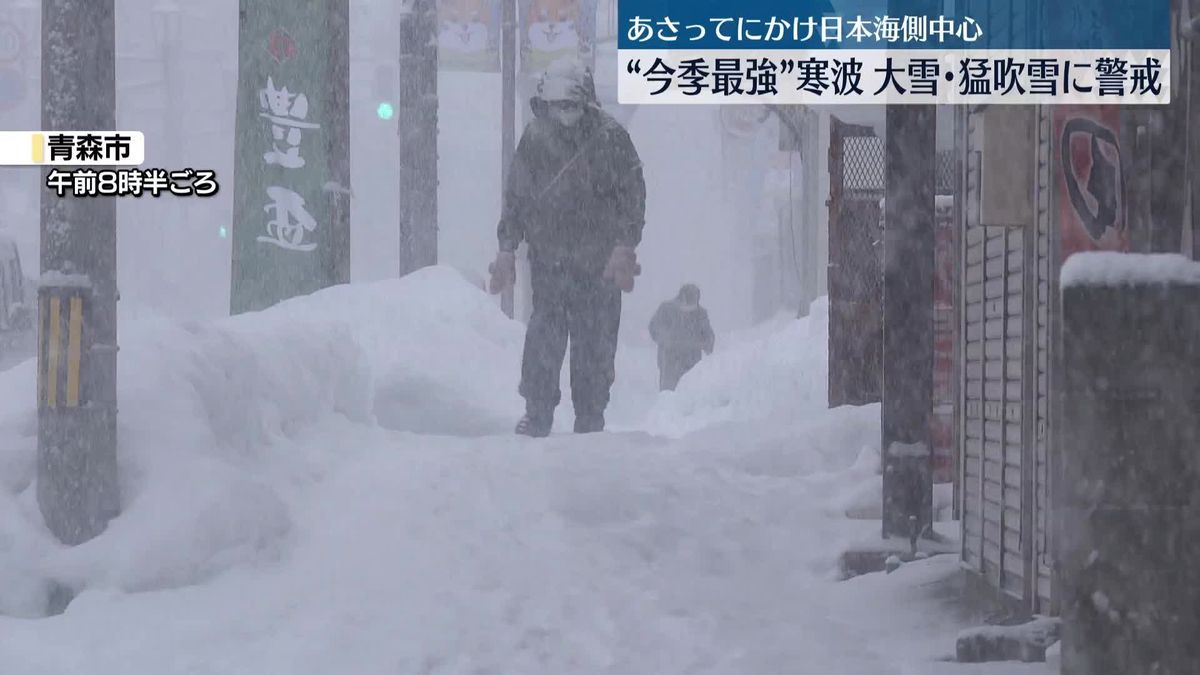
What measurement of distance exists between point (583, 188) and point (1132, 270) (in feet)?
18.8

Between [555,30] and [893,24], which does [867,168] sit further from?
[555,30]

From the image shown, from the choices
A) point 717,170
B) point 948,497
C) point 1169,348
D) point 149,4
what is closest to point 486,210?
point 717,170

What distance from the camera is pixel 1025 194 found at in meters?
4.22

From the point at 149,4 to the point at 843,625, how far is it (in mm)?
42865

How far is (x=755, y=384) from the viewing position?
14039 mm

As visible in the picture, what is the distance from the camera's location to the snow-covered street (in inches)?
164

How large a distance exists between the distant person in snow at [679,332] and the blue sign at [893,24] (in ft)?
42.1

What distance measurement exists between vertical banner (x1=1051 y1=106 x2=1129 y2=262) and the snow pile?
729 centimetres

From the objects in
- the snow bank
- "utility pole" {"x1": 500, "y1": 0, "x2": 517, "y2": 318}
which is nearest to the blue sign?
the snow bank

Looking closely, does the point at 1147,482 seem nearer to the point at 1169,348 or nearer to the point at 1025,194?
the point at 1169,348
